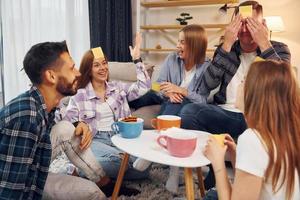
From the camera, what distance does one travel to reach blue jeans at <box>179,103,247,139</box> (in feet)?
6.19

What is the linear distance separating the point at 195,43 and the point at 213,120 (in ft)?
1.87

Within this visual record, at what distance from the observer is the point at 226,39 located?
1922 millimetres

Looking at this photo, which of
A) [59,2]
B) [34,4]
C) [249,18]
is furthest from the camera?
[59,2]

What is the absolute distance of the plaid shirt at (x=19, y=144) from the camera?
3.67 ft

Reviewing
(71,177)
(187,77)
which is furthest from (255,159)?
(187,77)

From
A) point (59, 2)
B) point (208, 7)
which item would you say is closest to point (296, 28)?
point (208, 7)

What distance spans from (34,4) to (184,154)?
228 cm

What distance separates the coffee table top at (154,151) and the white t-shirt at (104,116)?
24.1 inches

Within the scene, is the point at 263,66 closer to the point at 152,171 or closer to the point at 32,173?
the point at 32,173

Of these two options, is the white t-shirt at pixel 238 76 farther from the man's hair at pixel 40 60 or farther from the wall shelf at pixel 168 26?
the wall shelf at pixel 168 26

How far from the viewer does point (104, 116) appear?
6.68 feet

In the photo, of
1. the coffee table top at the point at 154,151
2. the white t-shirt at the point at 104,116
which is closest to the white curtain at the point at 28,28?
the white t-shirt at the point at 104,116

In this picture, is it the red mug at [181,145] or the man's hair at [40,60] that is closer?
the red mug at [181,145]

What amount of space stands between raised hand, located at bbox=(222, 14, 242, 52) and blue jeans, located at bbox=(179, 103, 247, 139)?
39 cm
